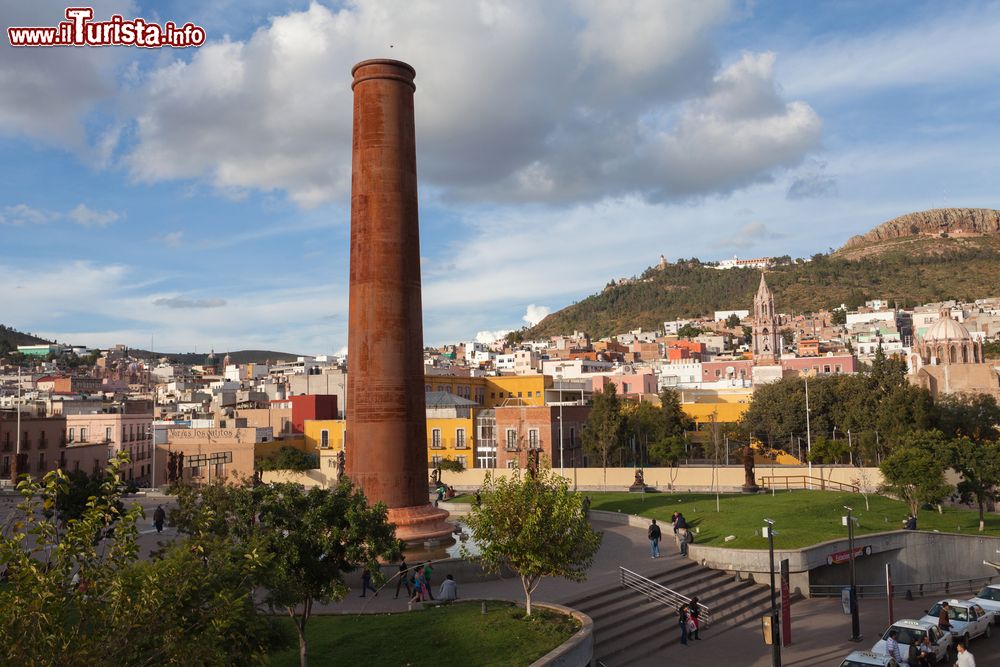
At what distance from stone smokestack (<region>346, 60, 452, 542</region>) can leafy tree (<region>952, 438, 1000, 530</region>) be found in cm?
2013

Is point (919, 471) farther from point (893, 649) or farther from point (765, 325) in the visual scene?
point (765, 325)

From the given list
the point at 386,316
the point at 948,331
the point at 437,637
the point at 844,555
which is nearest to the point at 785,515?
the point at 844,555

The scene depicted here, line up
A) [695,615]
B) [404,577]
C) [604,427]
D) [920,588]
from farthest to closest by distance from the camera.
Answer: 1. [604,427]
2. [920,588]
3. [404,577]
4. [695,615]

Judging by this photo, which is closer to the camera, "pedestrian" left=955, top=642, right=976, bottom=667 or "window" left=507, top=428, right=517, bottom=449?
"pedestrian" left=955, top=642, right=976, bottom=667

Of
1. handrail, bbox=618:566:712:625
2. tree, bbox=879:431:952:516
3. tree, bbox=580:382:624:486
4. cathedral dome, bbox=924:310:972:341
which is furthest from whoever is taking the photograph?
cathedral dome, bbox=924:310:972:341

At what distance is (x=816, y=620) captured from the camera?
21625 mm

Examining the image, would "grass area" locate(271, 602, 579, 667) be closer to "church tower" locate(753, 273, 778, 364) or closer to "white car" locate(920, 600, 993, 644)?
"white car" locate(920, 600, 993, 644)

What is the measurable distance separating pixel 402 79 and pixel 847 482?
28722 millimetres

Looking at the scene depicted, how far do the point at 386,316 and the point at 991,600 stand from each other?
17683 mm

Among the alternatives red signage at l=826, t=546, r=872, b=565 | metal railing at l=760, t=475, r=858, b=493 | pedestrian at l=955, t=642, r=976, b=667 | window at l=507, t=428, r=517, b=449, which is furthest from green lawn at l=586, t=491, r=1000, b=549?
window at l=507, t=428, r=517, b=449

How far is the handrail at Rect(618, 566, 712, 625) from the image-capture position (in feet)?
67.7

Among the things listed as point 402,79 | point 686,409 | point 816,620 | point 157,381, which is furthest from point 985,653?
point 157,381

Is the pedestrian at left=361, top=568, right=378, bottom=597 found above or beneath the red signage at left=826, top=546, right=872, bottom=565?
above

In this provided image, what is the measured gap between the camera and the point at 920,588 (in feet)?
83.5
